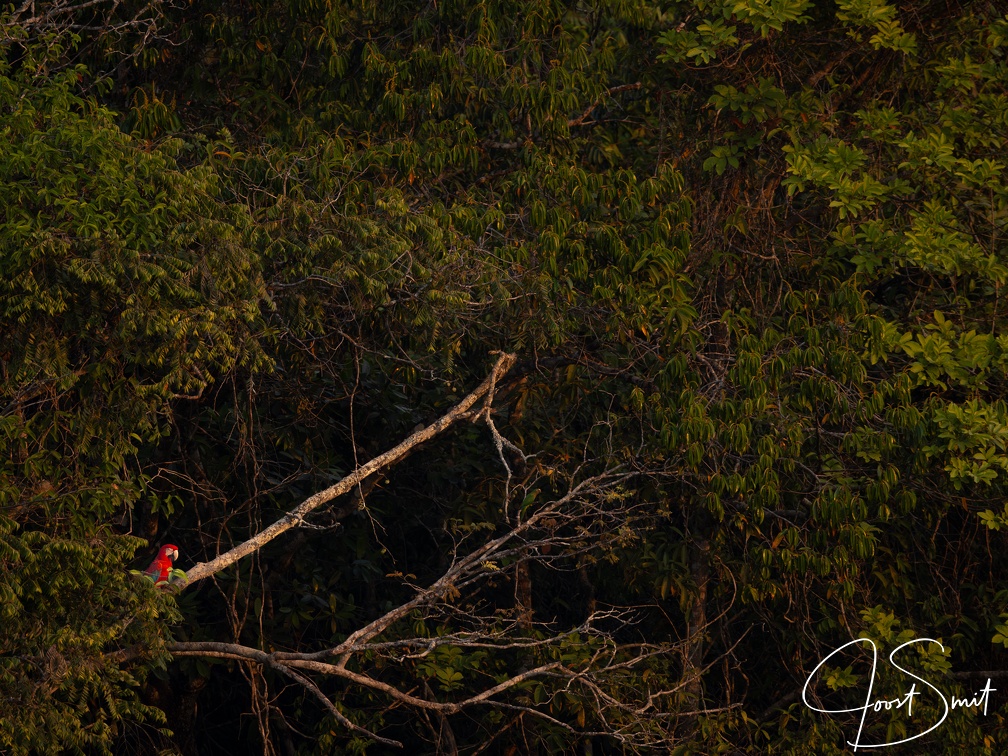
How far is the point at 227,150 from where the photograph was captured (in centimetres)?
596

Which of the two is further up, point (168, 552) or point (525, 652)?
point (168, 552)

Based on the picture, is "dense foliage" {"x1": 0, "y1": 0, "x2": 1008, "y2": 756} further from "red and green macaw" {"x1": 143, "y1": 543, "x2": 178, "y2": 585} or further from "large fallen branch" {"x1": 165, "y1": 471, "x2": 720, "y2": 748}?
"red and green macaw" {"x1": 143, "y1": 543, "x2": 178, "y2": 585}

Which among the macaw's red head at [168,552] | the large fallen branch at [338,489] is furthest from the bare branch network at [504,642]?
the macaw's red head at [168,552]

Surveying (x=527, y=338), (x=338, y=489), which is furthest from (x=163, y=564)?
(x=527, y=338)

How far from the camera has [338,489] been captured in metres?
5.60

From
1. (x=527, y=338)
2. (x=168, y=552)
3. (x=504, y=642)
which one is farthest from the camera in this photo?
(x=504, y=642)

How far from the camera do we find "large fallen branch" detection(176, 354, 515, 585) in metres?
5.20

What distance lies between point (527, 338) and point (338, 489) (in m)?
1.32

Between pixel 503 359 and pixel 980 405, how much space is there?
2.19 metres

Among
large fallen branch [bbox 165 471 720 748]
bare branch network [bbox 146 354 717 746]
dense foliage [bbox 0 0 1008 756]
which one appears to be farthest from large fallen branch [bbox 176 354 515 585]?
large fallen branch [bbox 165 471 720 748]

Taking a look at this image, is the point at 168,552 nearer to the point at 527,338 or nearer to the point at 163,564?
the point at 163,564

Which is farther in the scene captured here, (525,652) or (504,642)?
(504,642)

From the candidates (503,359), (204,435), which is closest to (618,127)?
(503,359)

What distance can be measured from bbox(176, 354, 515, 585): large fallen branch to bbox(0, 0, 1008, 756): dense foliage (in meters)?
0.18
